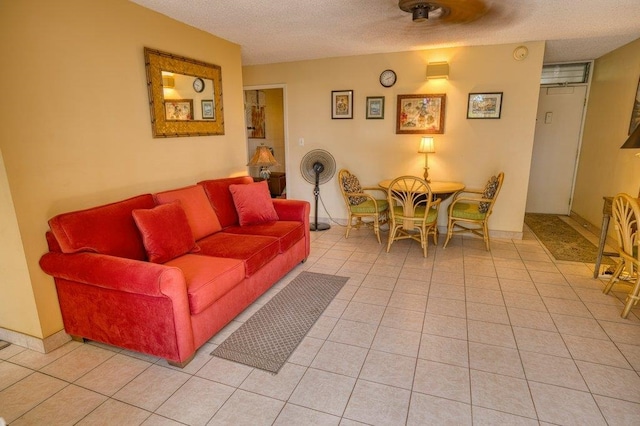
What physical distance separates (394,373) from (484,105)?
11.5 ft

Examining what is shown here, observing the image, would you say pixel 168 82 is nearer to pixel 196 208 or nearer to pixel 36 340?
pixel 196 208

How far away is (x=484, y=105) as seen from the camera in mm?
4207

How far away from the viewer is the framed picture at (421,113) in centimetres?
438

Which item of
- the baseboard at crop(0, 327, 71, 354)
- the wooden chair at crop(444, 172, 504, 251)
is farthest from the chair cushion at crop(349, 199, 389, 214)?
the baseboard at crop(0, 327, 71, 354)

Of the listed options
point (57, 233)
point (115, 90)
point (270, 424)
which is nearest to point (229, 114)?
point (115, 90)

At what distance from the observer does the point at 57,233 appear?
204cm

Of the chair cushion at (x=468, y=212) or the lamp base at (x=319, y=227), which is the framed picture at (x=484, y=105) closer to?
the chair cushion at (x=468, y=212)

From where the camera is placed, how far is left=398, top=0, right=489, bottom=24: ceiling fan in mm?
2344

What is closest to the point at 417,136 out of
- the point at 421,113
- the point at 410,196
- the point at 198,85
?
the point at 421,113

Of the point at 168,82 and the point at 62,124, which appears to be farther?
the point at 168,82

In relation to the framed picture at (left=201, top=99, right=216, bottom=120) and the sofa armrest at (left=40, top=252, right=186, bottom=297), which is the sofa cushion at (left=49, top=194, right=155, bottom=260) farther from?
the framed picture at (left=201, top=99, right=216, bottom=120)

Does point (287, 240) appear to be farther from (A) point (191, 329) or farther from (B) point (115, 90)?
(B) point (115, 90)

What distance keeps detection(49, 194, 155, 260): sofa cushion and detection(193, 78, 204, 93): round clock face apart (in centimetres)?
138

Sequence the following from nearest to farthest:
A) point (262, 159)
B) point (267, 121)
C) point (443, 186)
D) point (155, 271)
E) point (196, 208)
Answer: point (155, 271) < point (196, 208) < point (262, 159) < point (443, 186) < point (267, 121)
